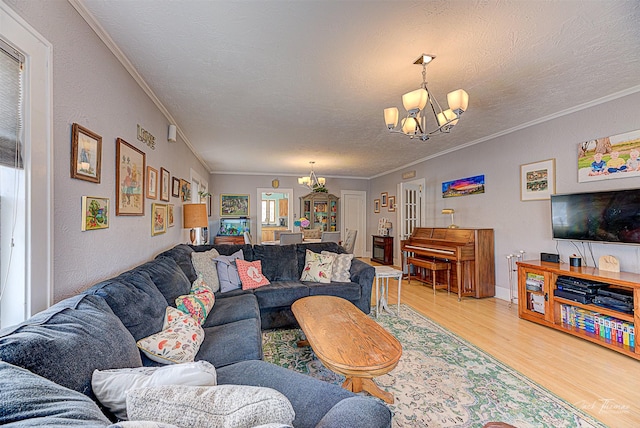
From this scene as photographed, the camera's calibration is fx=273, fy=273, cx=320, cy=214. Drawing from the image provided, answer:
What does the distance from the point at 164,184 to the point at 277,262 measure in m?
1.63

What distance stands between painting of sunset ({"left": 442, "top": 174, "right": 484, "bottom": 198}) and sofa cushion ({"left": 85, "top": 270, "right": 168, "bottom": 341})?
4.63 metres

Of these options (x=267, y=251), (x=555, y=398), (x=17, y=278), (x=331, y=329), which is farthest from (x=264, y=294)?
(x=555, y=398)

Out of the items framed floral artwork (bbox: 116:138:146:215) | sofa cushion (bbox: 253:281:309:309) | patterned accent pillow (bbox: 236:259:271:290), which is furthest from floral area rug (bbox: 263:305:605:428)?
framed floral artwork (bbox: 116:138:146:215)

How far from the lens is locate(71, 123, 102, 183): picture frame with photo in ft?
5.11

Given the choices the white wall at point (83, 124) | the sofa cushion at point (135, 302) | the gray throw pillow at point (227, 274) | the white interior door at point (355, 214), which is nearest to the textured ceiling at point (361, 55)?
the white wall at point (83, 124)

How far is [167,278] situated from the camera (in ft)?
6.77

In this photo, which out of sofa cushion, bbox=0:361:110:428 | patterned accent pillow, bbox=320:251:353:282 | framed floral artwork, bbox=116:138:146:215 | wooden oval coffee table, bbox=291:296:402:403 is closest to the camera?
sofa cushion, bbox=0:361:110:428

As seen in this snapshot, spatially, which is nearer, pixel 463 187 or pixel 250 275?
pixel 250 275

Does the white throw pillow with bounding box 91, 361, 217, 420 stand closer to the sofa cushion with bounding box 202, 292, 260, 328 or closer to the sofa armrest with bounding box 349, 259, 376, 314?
the sofa cushion with bounding box 202, 292, 260, 328

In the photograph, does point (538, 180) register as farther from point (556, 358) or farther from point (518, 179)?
point (556, 358)

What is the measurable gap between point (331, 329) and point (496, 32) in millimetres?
2343

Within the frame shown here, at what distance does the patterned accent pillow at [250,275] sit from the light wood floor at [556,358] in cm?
210

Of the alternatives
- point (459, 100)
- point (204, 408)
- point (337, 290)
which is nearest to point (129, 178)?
point (204, 408)

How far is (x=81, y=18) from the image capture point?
163 centimetres
